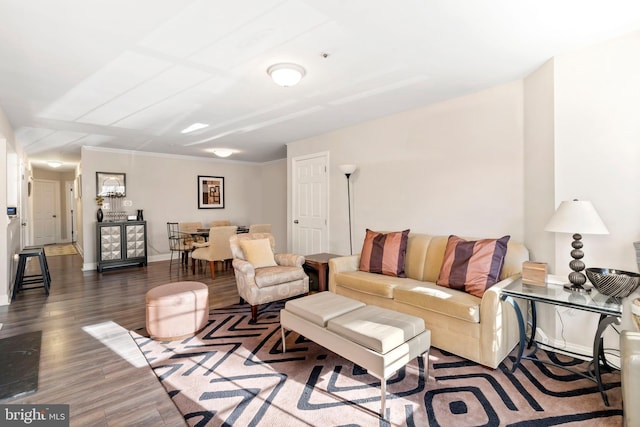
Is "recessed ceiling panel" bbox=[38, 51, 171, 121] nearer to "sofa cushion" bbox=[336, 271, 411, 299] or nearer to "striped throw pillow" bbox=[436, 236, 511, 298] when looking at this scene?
"sofa cushion" bbox=[336, 271, 411, 299]

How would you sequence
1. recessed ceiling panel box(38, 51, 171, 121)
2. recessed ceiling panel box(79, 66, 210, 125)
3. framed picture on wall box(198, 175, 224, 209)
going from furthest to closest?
framed picture on wall box(198, 175, 224, 209)
recessed ceiling panel box(79, 66, 210, 125)
recessed ceiling panel box(38, 51, 171, 121)

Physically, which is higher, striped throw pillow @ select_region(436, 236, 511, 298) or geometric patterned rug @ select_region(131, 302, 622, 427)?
striped throw pillow @ select_region(436, 236, 511, 298)

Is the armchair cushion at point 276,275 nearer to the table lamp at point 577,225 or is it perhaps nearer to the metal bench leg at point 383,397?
the metal bench leg at point 383,397

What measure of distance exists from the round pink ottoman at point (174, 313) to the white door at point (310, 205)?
2.48 m

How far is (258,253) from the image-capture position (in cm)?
381

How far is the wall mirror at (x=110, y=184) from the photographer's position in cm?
617

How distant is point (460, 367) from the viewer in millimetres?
2381

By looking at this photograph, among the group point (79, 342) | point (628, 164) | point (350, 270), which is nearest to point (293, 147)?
point (350, 270)

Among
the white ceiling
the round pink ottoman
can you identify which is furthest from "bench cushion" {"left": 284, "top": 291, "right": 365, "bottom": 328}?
the white ceiling

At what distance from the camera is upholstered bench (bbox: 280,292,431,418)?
190 centimetres

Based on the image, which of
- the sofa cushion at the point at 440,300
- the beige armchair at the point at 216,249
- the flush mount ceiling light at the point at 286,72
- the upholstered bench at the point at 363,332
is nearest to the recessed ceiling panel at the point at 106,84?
the flush mount ceiling light at the point at 286,72

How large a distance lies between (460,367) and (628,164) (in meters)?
1.96

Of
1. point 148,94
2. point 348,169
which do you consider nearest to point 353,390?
point 348,169

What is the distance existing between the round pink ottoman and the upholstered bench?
37.7 inches
